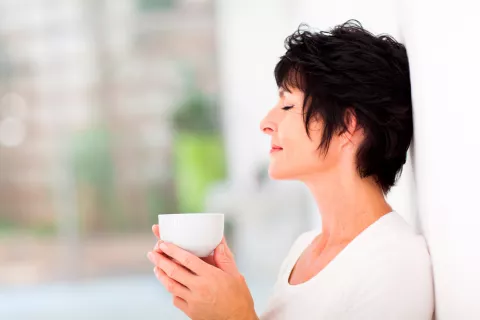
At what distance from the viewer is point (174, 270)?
0.92 metres

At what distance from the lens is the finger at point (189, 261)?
0.90 m

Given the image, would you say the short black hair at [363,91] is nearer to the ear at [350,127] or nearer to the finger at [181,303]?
the ear at [350,127]

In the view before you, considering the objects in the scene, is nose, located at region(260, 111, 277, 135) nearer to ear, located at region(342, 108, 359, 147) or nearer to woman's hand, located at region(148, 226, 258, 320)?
ear, located at region(342, 108, 359, 147)

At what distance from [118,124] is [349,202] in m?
3.60

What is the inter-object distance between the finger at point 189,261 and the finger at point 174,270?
0.03 feet

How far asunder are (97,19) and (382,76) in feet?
12.3

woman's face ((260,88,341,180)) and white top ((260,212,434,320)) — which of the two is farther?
woman's face ((260,88,341,180))

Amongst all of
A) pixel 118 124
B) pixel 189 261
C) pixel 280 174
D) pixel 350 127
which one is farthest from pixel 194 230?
pixel 118 124

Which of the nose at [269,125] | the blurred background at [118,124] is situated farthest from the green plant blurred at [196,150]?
the nose at [269,125]

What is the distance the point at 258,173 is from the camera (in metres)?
3.93

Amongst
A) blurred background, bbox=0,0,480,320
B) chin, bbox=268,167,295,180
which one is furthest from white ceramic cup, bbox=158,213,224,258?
blurred background, bbox=0,0,480,320

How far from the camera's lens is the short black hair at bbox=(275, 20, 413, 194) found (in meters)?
0.96

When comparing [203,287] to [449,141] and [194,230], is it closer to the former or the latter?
[194,230]

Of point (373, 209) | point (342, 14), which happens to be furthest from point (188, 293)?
point (342, 14)
